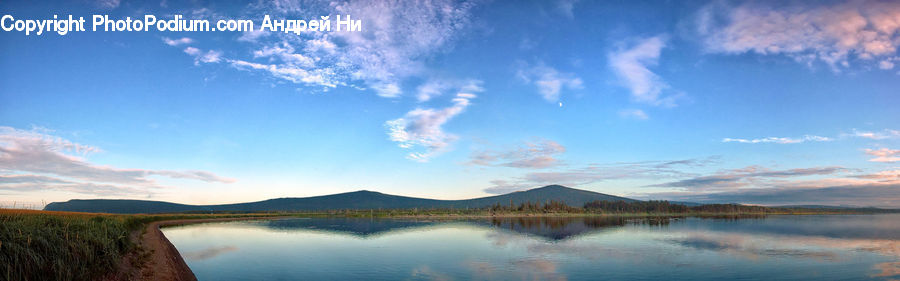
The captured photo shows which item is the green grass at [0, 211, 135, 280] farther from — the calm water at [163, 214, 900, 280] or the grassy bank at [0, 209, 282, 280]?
the calm water at [163, 214, 900, 280]

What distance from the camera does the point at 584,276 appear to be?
24.6 meters

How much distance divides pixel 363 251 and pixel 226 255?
1022 cm

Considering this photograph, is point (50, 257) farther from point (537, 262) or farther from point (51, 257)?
point (537, 262)

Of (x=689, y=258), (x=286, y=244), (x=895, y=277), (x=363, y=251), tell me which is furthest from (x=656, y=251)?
(x=286, y=244)

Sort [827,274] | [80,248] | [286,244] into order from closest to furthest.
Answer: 1. [80,248]
2. [827,274]
3. [286,244]

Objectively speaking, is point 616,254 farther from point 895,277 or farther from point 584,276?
point 895,277

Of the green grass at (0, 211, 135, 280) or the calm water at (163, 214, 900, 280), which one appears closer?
the green grass at (0, 211, 135, 280)

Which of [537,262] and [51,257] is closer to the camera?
[51,257]

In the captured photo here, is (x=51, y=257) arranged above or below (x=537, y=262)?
above

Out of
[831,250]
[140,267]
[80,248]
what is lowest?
[831,250]

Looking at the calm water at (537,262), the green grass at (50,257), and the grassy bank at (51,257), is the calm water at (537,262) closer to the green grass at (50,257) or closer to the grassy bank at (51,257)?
the grassy bank at (51,257)

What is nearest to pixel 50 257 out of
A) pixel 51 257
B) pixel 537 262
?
pixel 51 257

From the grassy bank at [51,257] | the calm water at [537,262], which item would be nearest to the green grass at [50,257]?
the grassy bank at [51,257]

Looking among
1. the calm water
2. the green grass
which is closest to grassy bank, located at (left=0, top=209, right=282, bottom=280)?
the green grass
